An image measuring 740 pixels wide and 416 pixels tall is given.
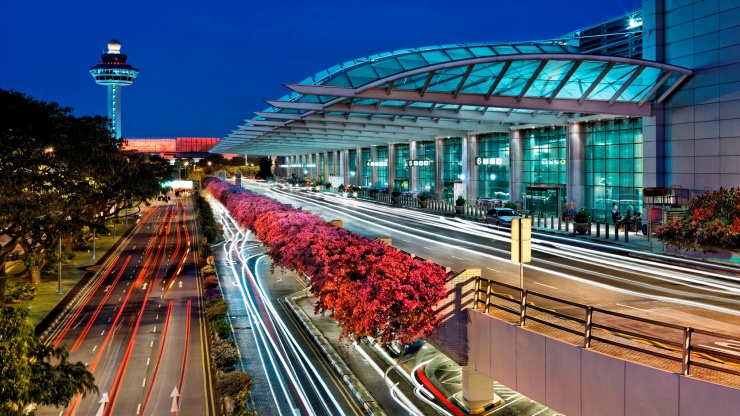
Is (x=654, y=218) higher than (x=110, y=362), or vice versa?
(x=654, y=218)

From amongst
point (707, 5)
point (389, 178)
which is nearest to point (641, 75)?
point (707, 5)

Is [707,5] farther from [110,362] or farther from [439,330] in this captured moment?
[110,362]

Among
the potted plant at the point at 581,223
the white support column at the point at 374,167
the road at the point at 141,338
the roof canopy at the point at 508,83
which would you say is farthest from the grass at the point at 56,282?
the white support column at the point at 374,167

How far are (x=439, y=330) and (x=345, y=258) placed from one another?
479 cm

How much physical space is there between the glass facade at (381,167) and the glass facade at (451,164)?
22.3m

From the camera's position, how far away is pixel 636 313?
58.5ft

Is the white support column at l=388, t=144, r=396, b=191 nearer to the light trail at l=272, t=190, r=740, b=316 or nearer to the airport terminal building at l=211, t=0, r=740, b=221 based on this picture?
the light trail at l=272, t=190, r=740, b=316

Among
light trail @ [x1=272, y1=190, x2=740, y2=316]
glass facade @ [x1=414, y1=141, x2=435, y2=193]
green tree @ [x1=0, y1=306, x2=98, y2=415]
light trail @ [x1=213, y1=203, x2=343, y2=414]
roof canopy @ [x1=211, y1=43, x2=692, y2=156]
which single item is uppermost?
roof canopy @ [x1=211, y1=43, x2=692, y2=156]

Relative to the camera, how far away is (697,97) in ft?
124

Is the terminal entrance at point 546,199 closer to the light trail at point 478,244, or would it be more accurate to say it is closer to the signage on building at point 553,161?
the signage on building at point 553,161

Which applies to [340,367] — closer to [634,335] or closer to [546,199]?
[634,335]

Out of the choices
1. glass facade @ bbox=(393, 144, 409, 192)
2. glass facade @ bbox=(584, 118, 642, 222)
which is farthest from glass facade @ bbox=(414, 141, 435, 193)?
glass facade @ bbox=(584, 118, 642, 222)

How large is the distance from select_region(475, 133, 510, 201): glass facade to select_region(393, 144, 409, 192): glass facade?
2166cm

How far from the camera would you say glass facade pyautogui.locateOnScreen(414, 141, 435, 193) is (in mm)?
85125
